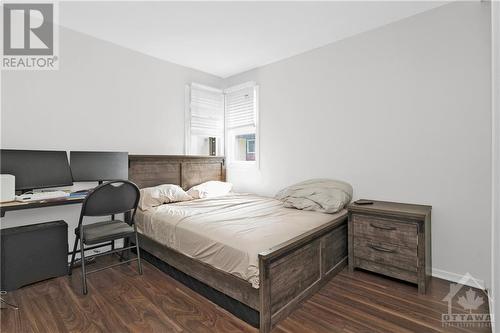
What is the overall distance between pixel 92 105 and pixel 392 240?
3.59 m

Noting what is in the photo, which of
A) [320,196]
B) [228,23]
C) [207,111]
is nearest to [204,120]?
[207,111]

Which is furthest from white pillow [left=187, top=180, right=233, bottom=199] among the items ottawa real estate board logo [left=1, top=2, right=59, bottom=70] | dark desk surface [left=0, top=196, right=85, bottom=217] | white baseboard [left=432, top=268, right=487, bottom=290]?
white baseboard [left=432, top=268, right=487, bottom=290]

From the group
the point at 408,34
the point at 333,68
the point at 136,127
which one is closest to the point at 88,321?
the point at 136,127

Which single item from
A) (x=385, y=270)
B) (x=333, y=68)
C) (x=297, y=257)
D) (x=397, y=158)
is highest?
(x=333, y=68)

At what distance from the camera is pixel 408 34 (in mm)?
2666

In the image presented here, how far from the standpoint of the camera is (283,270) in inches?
73.7

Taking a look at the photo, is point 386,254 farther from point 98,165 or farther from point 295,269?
point 98,165

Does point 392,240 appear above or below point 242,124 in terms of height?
below

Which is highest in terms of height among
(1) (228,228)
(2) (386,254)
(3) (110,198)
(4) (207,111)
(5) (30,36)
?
(5) (30,36)

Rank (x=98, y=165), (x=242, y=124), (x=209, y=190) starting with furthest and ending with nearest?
(x=242, y=124)
(x=209, y=190)
(x=98, y=165)

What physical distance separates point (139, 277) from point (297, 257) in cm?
163

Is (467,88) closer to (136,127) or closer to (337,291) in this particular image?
(337,291)

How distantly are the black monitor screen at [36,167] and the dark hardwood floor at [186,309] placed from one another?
3.14 feet

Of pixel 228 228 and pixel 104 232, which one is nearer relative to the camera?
pixel 228 228
